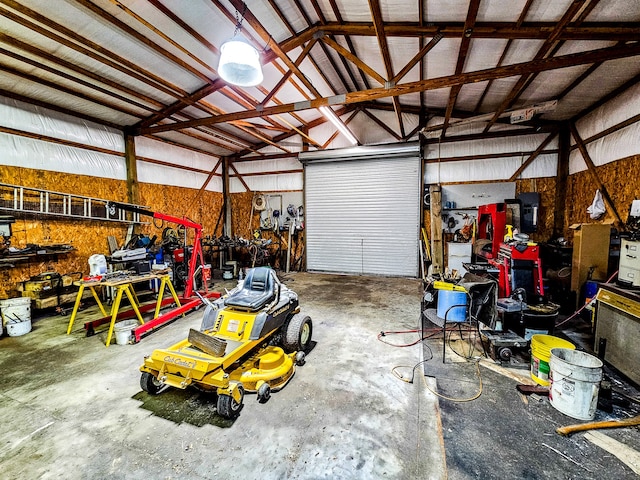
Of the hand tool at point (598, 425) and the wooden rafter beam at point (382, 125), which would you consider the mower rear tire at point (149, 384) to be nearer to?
the hand tool at point (598, 425)

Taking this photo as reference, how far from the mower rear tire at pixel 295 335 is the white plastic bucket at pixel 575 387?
7.96ft

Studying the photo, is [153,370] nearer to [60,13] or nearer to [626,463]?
[626,463]

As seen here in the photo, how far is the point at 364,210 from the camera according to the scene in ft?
27.2

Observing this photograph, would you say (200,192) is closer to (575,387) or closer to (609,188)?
(575,387)

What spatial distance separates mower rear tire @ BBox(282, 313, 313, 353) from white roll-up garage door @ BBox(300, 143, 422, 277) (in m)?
5.21

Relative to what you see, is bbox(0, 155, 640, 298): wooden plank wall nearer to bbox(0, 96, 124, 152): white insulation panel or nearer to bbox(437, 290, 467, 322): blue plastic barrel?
bbox(0, 96, 124, 152): white insulation panel

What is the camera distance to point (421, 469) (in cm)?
180

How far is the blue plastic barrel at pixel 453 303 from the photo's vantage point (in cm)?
354

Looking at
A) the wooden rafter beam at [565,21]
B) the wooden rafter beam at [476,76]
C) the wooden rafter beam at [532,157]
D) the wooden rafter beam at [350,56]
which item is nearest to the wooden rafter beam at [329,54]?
the wooden rafter beam at [350,56]

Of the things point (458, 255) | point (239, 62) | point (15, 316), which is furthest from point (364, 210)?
point (15, 316)

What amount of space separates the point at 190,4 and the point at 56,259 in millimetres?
5254

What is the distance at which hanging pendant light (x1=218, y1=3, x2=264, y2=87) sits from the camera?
2.77 meters

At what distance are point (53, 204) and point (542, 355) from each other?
7999mm

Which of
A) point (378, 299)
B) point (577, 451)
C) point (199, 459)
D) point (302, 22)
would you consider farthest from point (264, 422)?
point (302, 22)
